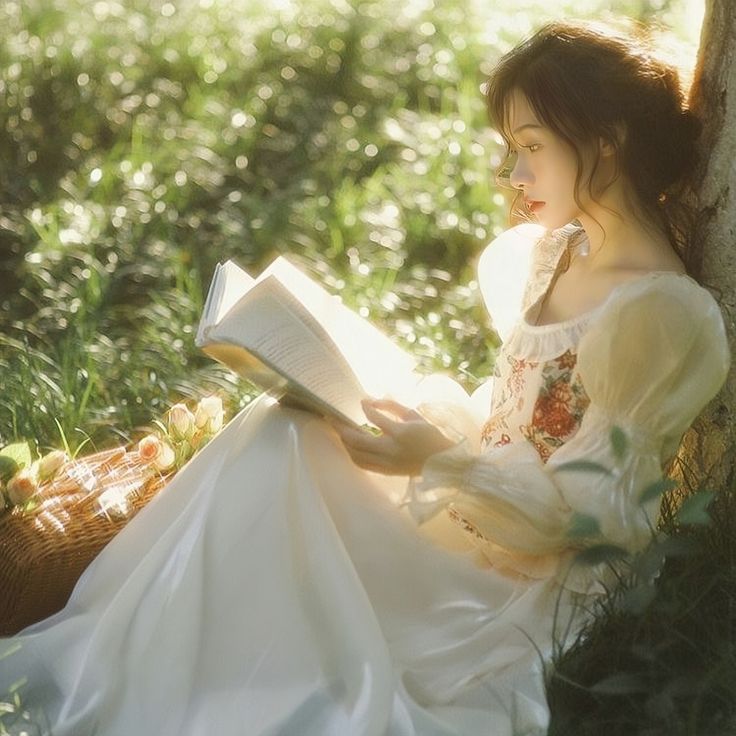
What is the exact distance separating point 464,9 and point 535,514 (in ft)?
14.5

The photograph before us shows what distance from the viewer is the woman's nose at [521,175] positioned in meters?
2.67

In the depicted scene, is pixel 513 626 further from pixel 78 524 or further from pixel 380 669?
pixel 78 524

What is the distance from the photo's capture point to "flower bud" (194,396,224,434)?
10.8ft

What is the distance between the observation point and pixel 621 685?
2.42m

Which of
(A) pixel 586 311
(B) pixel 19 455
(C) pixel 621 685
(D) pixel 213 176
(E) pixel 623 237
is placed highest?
(E) pixel 623 237

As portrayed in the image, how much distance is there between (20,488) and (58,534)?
0.38 ft

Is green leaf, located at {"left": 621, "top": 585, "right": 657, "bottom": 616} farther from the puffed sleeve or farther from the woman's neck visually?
the woman's neck

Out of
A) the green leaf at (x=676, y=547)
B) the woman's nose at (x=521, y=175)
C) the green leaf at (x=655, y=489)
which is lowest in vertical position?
the green leaf at (x=676, y=547)

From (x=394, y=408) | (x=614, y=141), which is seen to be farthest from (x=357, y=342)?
(x=614, y=141)

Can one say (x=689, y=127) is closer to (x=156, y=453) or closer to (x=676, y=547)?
(x=676, y=547)

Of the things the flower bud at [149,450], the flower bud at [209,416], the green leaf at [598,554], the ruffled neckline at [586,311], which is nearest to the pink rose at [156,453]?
the flower bud at [149,450]

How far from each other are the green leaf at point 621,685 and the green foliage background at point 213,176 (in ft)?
4.91

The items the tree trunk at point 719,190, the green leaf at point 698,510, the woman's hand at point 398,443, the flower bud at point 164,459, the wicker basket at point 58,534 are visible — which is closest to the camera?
the green leaf at point 698,510

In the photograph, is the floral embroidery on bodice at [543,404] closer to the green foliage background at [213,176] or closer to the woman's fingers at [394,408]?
the woman's fingers at [394,408]
